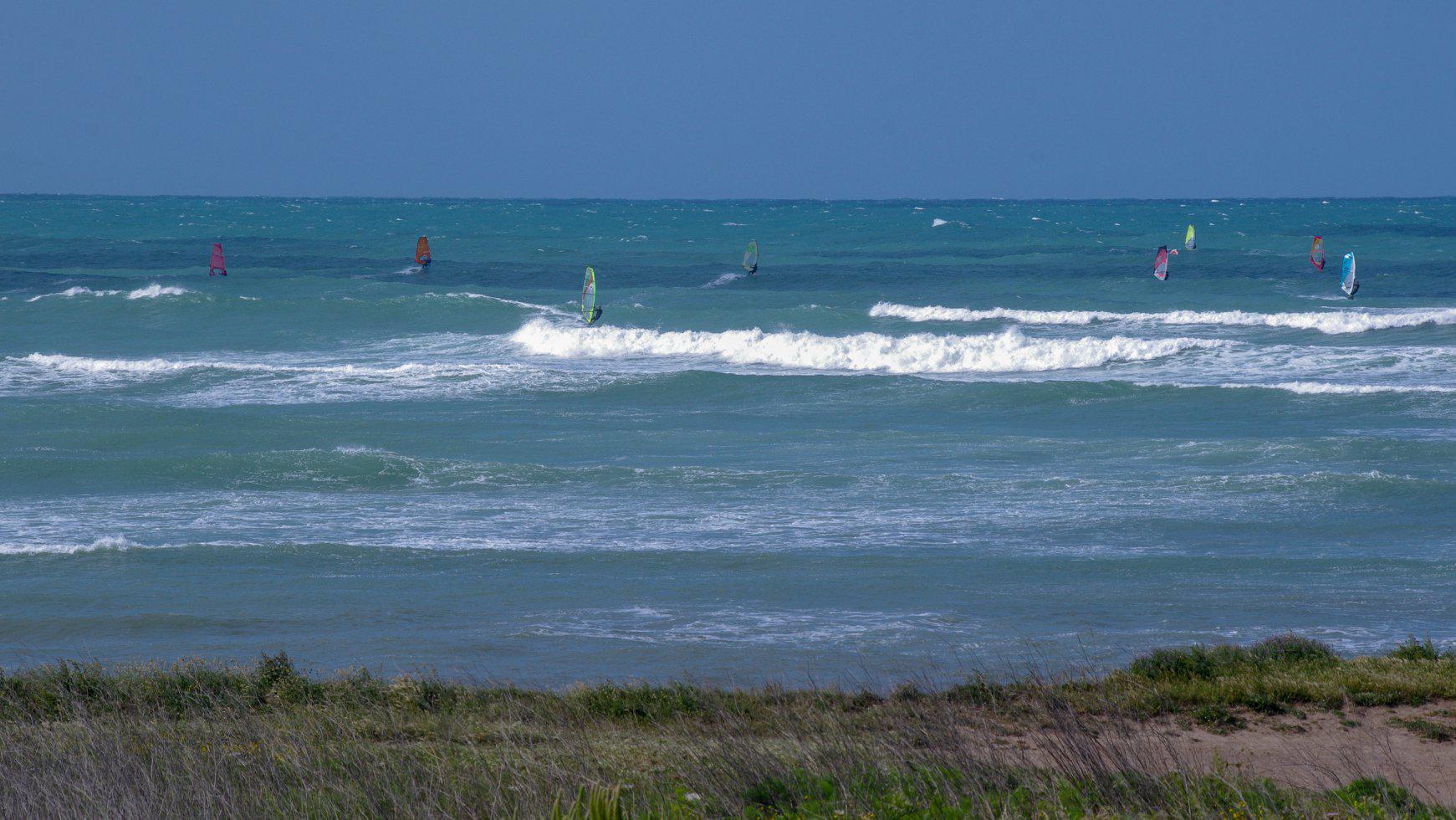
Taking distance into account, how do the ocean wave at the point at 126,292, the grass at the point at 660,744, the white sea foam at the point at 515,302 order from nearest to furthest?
the grass at the point at 660,744, the white sea foam at the point at 515,302, the ocean wave at the point at 126,292

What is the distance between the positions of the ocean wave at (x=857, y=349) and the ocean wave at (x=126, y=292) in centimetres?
1345

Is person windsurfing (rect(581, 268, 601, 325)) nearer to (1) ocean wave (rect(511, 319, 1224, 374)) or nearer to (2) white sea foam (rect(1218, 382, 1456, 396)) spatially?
(1) ocean wave (rect(511, 319, 1224, 374))

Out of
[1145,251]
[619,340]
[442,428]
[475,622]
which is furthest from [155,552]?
[1145,251]

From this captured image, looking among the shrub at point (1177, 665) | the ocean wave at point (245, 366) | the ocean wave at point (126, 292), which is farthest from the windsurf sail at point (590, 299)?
the ocean wave at point (126, 292)

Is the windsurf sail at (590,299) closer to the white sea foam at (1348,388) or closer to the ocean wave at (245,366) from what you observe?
the ocean wave at (245,366)

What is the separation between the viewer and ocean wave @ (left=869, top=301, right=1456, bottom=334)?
109 feet

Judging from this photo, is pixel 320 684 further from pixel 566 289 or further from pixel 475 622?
pixel 566 289

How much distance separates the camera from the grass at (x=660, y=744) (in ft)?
16.7

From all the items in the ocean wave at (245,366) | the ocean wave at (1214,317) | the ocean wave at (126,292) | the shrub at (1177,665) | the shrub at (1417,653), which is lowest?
the shrub at (1177,665)

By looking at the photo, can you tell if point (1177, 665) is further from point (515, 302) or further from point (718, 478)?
point (515, 302)

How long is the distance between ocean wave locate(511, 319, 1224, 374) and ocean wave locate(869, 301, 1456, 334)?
14.9 feet

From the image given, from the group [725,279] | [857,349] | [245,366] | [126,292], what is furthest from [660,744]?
[725,279]

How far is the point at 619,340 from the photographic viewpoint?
3331cm

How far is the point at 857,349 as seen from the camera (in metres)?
30.6
